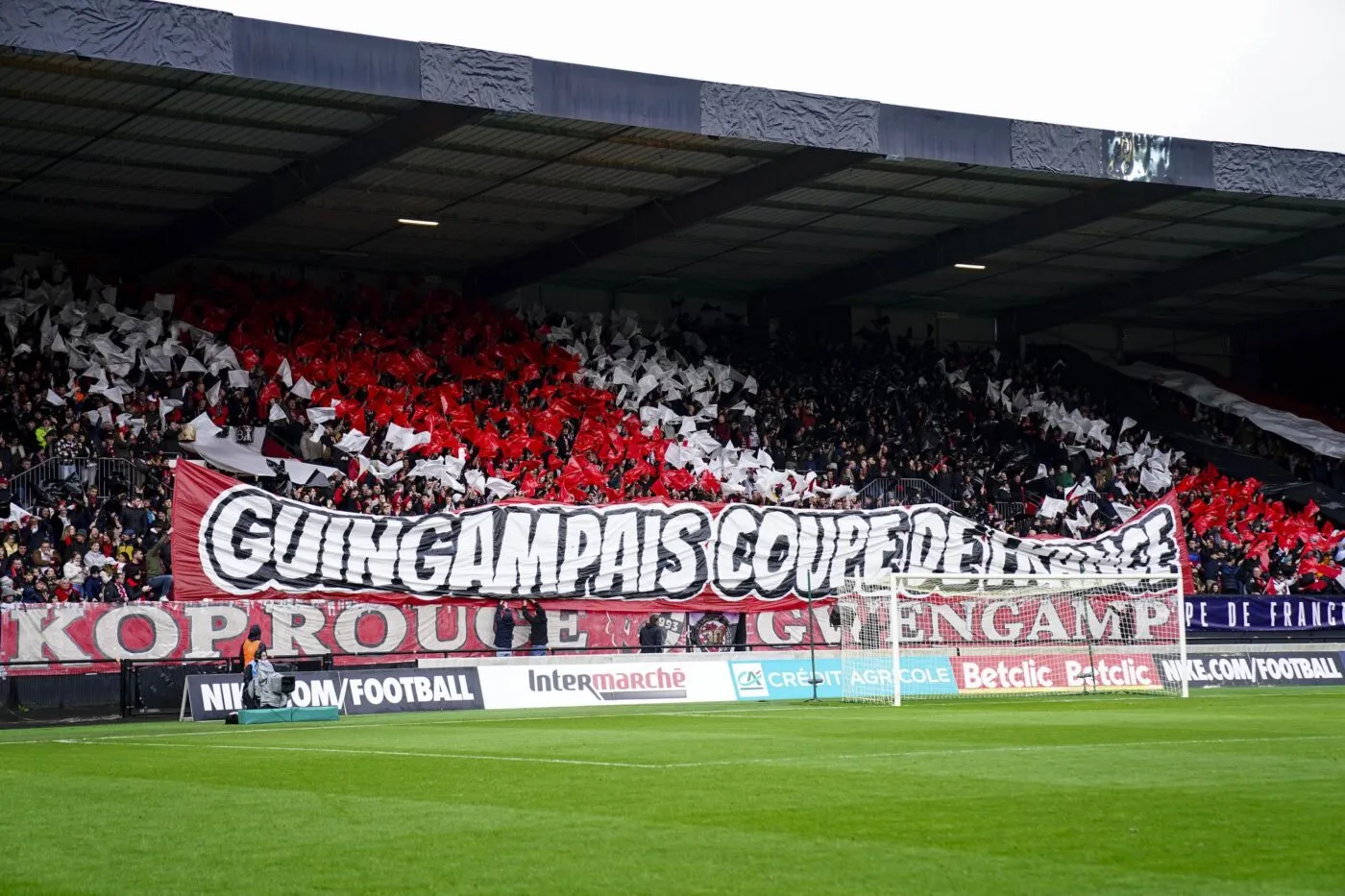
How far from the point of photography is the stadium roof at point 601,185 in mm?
29500

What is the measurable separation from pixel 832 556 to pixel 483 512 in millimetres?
7831

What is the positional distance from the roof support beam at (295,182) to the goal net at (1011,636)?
11041 millimetres

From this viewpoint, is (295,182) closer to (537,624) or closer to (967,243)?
(537,624)

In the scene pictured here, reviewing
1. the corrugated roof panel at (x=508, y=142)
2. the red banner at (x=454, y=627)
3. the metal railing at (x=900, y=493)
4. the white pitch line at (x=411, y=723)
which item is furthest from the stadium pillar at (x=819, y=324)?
the white pitch line at (x=411, y=723)

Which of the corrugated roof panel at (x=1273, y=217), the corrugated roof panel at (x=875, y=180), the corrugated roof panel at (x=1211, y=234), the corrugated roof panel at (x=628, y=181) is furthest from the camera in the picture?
the corrugated roof panel at (x=1211, y=234)

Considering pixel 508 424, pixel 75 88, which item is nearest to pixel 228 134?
pixel 75 88

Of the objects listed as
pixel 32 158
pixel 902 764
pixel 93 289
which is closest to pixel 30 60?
pixel 32 158

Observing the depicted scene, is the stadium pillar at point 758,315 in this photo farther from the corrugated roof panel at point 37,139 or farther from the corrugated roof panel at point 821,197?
the corrugated roof panel at point 37,139

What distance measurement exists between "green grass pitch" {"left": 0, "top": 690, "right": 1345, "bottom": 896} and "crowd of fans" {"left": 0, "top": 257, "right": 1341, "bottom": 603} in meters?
13.4

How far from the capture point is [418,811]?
442 inches

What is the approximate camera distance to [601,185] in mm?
36531

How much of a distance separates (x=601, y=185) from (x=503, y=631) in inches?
401

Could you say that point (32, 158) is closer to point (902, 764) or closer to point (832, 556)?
point (832, 556)

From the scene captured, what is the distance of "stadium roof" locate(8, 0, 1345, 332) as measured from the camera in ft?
96.8
